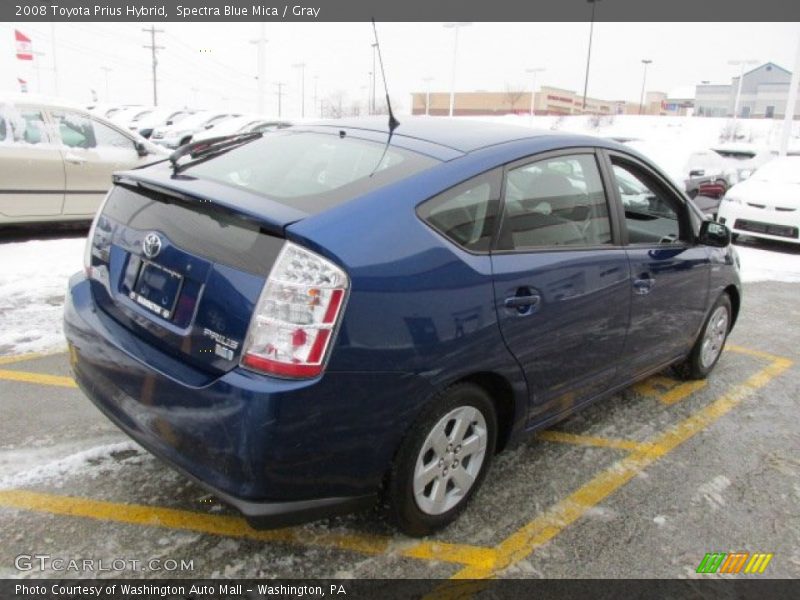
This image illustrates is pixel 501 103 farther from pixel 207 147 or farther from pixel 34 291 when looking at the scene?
pixel 207 147

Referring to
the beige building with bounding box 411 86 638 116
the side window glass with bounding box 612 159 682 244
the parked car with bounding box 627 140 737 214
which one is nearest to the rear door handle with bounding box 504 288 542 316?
the side window glass with bounding box 612 159 682 244

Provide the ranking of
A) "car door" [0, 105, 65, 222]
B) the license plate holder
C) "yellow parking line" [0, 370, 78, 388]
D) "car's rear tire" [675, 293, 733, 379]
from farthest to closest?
"car door" [0, 105, 65, 222]
"car's rear tire" [675, 293, 733, 379]
"yellow parking line" [0, 370, 78, 388]
the license plate holder

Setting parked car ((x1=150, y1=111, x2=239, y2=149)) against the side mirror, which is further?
parked car ((x1=150, y1=111, x2=239, y2=149))

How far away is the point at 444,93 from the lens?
96.0 m

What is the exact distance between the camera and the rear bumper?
1980mm

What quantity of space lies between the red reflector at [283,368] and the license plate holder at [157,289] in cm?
44

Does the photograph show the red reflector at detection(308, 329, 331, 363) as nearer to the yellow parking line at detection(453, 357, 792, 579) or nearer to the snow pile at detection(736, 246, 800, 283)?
the yellow parking line at detection(453, 357, 792, 579)

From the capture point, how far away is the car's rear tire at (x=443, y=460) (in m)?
2.34

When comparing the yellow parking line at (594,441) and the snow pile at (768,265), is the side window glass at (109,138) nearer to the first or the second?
the yellow parking line at (594,441)

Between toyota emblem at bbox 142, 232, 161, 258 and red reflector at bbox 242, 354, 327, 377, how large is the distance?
2.06 feet

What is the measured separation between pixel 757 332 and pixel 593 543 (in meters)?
3.97

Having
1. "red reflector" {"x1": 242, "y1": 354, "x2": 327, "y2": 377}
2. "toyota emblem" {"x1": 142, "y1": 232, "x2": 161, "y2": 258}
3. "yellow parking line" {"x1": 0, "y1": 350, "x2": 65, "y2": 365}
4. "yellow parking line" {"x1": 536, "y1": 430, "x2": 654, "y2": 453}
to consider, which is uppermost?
"toyota emblem" {"x1": 142, "y1": 232, "x2": 161, "y2": 258}

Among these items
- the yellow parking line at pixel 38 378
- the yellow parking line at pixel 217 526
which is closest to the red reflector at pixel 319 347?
the yellow parking line at pixel 217 526

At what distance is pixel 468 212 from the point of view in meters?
2.48
